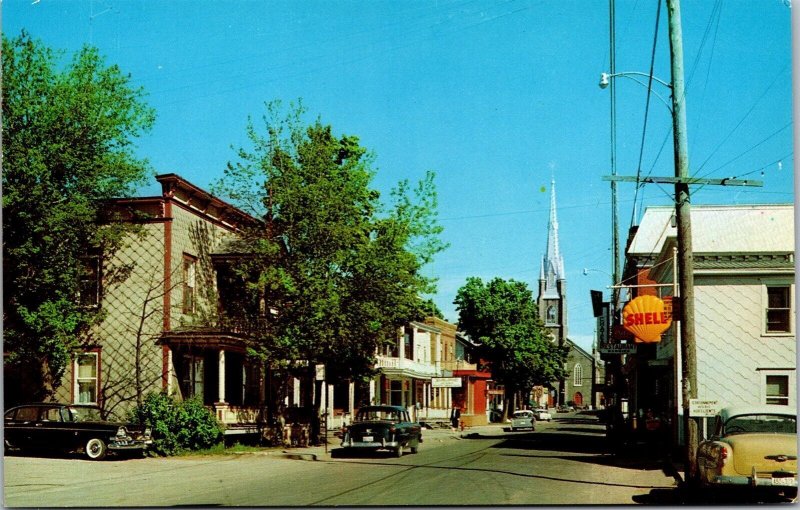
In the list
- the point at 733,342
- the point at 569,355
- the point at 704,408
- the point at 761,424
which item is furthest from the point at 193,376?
the point at 569,355

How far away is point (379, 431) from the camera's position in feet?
82.3

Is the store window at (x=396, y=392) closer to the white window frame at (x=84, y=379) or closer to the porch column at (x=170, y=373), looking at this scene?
the porch column at (x=170, y=373)

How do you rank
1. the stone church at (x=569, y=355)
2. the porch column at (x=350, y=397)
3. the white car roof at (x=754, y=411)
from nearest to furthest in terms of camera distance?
the white car roof at (x=754, y=411) < the porch column at (x=350, y=397) < the stone church at (x=569, y=355)

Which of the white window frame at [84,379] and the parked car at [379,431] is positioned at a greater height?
the white window frame at [84,379]

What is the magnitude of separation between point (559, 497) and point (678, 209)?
6650 mm

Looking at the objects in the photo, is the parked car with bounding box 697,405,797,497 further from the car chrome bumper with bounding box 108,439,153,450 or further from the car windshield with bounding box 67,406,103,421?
the car windshield with bounding box 67,406,103,421

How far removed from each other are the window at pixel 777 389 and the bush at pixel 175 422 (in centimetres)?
1609

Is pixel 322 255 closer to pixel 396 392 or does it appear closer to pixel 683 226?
pixel 683 226

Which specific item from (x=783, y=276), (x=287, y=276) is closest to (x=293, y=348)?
(x=287, y=276)

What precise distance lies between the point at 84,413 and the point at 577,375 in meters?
140

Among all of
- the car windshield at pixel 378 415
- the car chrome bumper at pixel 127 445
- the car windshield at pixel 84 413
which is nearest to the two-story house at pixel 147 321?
the car windshield at pixel 84 413

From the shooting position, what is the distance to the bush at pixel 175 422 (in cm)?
2445

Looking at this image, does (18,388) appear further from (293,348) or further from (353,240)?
(353,240)

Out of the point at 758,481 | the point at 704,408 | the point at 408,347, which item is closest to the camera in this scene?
the point at 758,481
